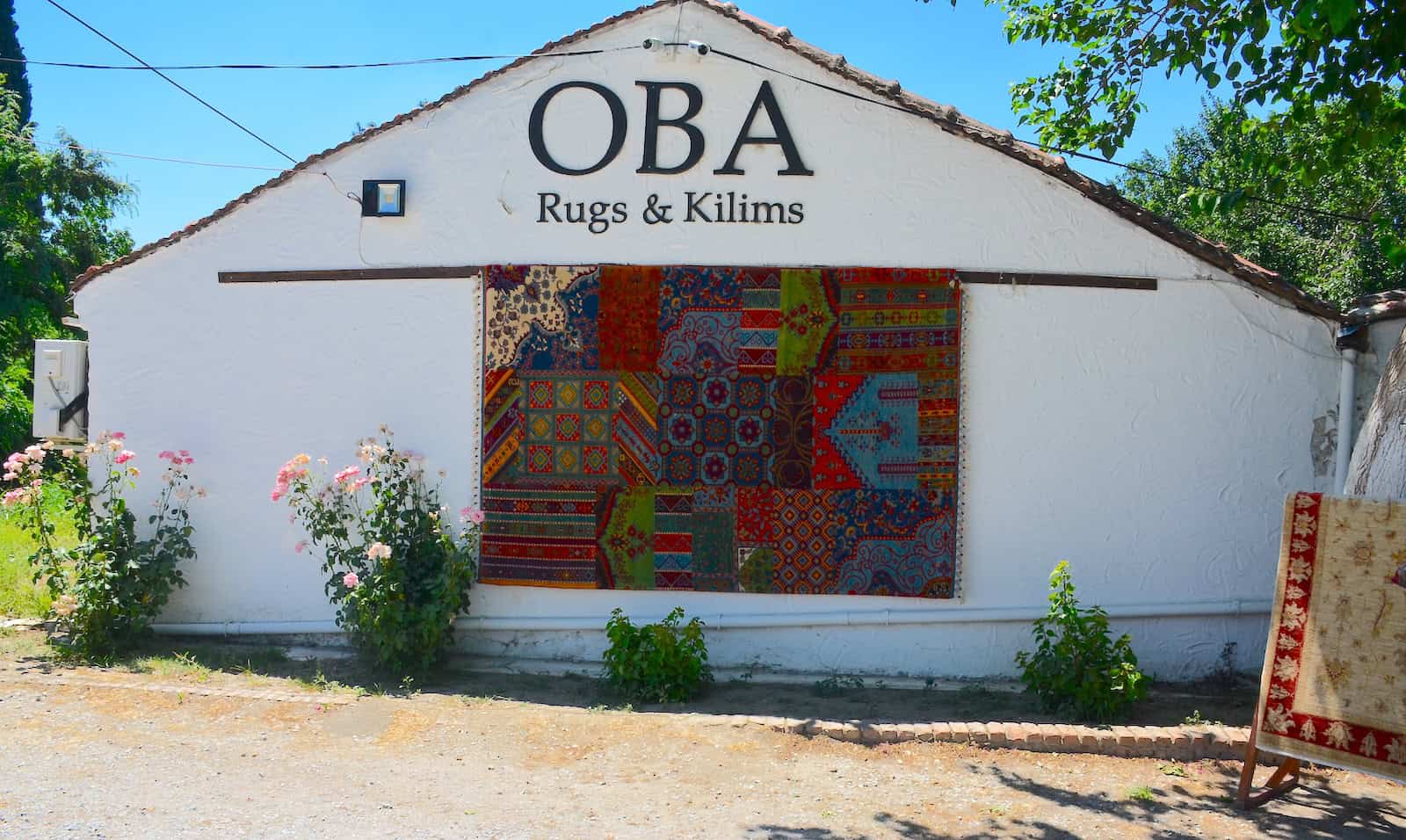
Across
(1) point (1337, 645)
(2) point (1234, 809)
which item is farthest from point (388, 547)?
(1) point (1337, 645)

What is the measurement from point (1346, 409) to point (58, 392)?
9.37 metres

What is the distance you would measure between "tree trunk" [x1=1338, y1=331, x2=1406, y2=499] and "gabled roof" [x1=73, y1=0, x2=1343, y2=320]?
1759 mm

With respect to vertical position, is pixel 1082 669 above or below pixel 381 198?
below

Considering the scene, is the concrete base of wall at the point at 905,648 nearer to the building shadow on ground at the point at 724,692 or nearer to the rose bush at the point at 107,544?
the building shadow on ground at the point at 724,692

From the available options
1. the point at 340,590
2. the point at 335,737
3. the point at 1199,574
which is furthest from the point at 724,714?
the point at 1199,574

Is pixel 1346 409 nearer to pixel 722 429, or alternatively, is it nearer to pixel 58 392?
pixel 722 429

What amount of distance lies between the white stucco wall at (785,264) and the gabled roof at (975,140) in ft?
0.25

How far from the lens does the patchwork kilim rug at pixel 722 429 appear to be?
7.28m

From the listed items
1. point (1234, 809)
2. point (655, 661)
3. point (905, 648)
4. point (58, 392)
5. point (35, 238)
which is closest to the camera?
point (1234, 809)

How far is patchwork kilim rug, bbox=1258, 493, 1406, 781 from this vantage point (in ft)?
16.1

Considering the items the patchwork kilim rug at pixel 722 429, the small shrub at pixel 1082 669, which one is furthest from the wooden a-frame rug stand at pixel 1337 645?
the patchwork kilim rug at pixel 722 429

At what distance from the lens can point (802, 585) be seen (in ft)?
24.1

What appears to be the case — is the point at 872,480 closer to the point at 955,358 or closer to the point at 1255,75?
the point at 955,358

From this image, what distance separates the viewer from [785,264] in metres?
7.48
